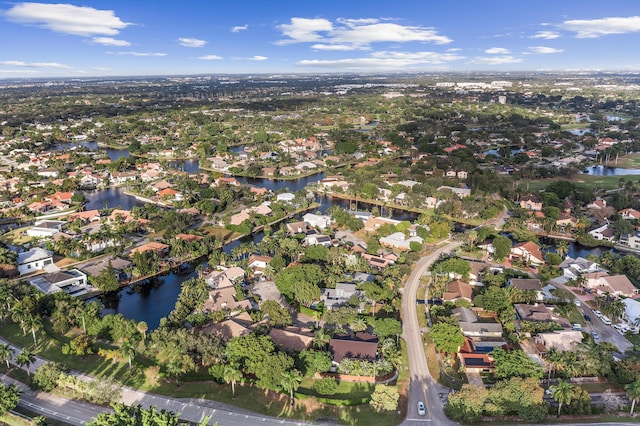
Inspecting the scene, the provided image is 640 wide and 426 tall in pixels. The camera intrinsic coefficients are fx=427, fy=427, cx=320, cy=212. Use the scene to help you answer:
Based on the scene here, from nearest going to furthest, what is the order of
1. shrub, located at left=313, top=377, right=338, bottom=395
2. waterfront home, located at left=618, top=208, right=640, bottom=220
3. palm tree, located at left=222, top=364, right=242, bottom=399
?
palm tree, located at left=222, top=364, right=242, bottom=399 < shrub, located at left=313, top=377, right=338, bottom=395 < waterfront home, located at left=618, top=208, right=640, bottom=220

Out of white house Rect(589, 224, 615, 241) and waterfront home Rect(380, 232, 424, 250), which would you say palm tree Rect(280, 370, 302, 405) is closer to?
waterfront home Rect(380, 232, 424, 250)

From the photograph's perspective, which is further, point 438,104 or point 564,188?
point 438,104

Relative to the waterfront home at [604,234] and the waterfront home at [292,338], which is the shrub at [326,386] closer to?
the waterfront home at [292,338]

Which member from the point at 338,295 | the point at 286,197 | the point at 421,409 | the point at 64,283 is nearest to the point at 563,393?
the point at 421,409

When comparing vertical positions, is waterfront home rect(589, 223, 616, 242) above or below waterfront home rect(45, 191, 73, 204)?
below

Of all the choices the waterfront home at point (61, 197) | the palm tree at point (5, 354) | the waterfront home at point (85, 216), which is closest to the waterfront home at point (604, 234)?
the palm tree at point (5, 354)

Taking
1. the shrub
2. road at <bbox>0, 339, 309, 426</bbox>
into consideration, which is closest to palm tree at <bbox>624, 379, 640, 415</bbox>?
the shrub

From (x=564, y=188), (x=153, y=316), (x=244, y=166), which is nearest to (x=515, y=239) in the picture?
(x=564, y=188)

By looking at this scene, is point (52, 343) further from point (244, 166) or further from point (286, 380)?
point (244, 166)
